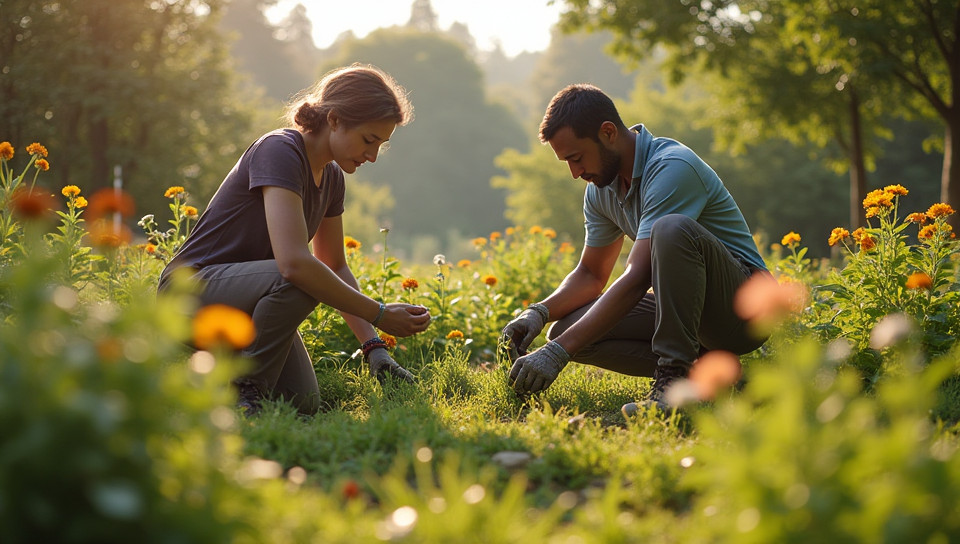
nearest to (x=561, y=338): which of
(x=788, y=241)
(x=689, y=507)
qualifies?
(x=689, y=507)

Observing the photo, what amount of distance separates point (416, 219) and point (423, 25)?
3032cm

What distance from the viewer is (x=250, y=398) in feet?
9.67

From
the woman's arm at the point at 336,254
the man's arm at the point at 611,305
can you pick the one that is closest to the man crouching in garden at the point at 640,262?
the man's arm at the point at 611,305

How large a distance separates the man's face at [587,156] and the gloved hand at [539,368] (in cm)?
82

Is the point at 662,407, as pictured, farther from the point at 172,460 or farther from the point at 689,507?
the point at 172,460

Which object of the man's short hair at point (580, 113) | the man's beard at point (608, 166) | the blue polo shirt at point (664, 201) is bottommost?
the blue polo shirt at point (664, 201)

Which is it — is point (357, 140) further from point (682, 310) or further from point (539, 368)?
point (682, 310)

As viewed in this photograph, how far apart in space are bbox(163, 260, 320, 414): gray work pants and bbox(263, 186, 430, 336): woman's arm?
0.25 feet

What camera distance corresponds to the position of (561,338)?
2.94 metres

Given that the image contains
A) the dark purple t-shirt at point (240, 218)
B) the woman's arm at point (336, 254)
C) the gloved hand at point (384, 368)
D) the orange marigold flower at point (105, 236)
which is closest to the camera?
the orange marigold flower at point (105, 236)

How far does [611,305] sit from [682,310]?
10.6 inches

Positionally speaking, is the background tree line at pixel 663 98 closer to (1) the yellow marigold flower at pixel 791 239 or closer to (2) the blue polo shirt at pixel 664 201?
(1) the yellow marigold flower at pixel 791 239

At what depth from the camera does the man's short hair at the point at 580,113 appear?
322cm

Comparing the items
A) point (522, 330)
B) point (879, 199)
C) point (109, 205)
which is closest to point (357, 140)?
point (522, 330)
